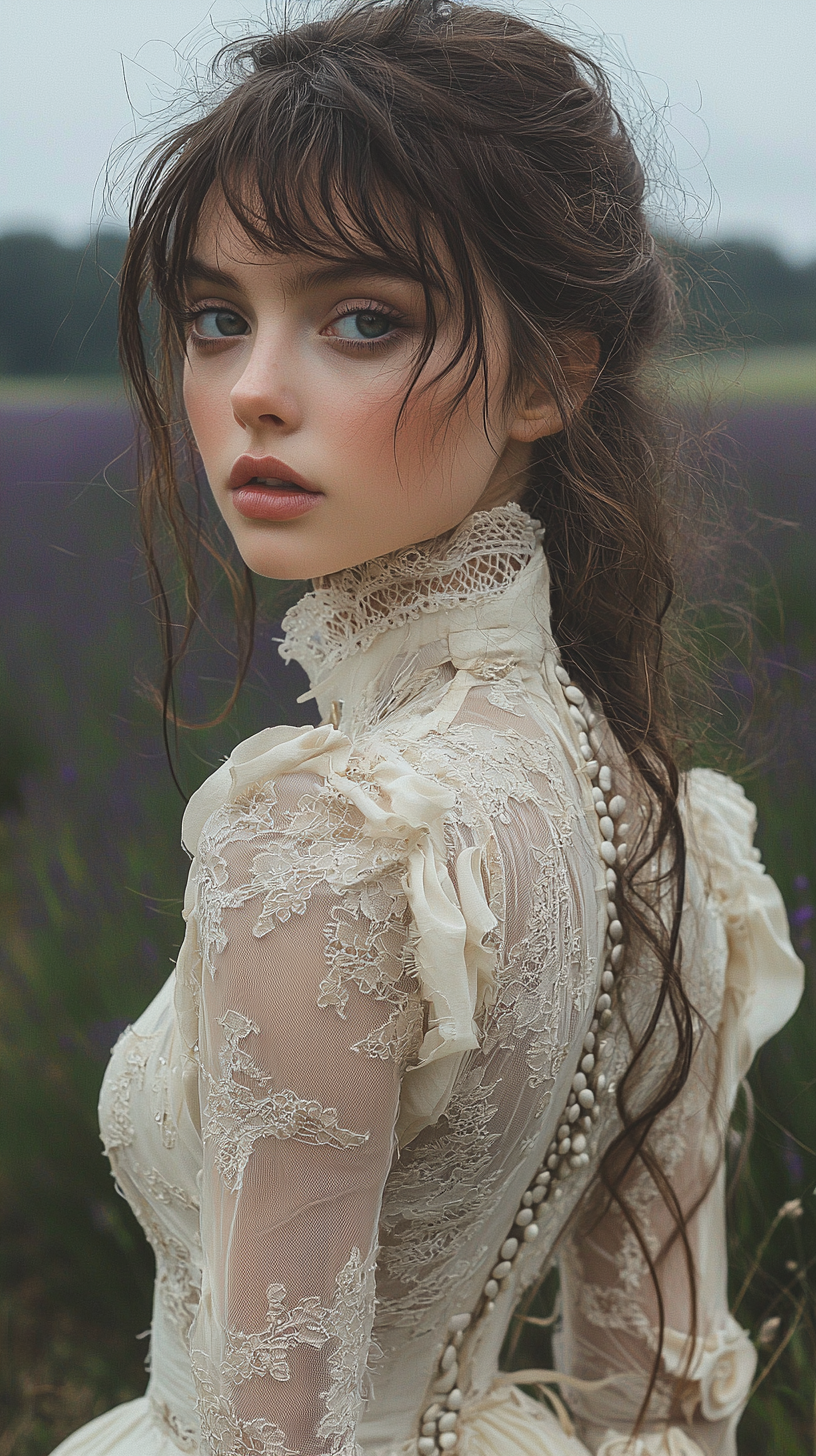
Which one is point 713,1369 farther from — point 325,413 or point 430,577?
point 325,413

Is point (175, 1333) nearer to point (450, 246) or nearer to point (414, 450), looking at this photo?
point (414, 450)

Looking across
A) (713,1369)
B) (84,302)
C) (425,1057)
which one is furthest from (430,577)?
(84,302)

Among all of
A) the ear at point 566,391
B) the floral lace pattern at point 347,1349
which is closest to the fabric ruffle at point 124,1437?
the floral lace pattern at point 347,1349

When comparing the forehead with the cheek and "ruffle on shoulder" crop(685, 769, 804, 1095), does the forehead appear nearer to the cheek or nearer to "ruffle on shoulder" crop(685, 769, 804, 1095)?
the cheek

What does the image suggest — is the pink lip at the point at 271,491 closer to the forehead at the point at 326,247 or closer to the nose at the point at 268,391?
the nose at the point at 268,391

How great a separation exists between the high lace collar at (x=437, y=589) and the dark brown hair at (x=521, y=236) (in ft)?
0.27

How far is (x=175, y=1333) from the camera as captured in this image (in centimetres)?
105

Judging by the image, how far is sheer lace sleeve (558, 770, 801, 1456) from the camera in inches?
46.1

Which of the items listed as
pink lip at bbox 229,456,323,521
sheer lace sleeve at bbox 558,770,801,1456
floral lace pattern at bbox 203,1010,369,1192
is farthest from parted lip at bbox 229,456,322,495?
sheer lace sleeve at bbox 558,770,801,1456

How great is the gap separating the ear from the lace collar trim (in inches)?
2.6

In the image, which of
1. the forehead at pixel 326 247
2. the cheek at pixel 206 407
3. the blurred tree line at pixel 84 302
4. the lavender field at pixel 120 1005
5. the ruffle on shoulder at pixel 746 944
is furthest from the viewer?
the blurred tree line at pixel 84 302

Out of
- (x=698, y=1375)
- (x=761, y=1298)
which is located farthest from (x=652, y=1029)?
(x=761, y=1298)

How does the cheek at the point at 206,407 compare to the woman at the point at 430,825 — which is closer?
the woman at the point at 430,825

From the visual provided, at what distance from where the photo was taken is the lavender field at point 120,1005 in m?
1.92
